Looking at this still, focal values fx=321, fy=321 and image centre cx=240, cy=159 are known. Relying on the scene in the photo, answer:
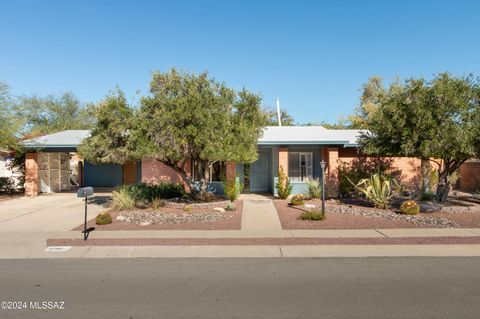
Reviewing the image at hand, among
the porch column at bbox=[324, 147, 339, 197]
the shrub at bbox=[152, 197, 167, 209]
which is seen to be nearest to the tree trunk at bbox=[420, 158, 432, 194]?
the porch column at bbox=[324, 147, 339, 197]

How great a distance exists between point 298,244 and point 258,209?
4575 mm

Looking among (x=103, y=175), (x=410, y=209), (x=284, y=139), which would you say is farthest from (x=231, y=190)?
(x=103, y=175)

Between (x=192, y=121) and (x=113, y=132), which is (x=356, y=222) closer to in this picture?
(x=192, y=121)

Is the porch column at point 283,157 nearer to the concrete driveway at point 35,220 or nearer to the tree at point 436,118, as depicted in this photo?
the tree at point 436,118

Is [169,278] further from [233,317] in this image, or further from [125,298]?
[233,317]

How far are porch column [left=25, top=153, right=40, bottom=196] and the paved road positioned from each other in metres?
12.6

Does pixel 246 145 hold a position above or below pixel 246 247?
above

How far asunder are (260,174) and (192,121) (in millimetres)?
8443

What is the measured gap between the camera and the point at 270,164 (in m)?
18.0

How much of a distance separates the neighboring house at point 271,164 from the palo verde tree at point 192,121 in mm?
4030

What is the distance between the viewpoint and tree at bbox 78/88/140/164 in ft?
36.6

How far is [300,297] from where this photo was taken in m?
4.73

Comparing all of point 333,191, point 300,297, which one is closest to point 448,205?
point 333,191

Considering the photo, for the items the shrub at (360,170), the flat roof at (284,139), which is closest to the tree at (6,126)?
the flat roof at (284,139)
